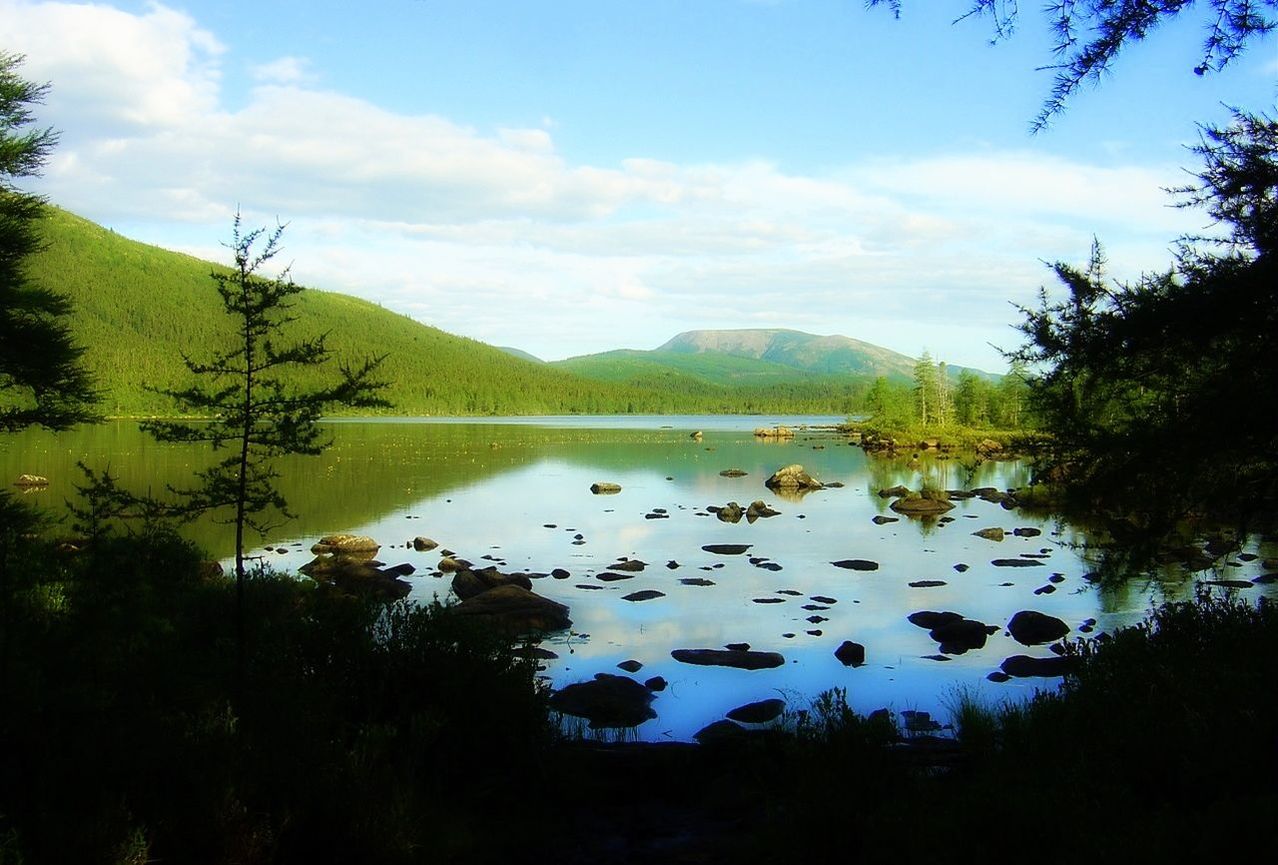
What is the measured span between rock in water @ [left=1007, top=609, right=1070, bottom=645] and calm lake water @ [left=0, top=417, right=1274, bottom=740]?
1.10ft

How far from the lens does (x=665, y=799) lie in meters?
9.80

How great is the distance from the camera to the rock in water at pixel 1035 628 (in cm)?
1922

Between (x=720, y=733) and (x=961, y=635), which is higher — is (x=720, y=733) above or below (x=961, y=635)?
above

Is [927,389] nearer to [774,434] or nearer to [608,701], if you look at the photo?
[774,434]

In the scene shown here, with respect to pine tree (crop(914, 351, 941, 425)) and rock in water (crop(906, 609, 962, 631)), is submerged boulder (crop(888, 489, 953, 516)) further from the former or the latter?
pine tree (crop(914, 351, 941, 425))

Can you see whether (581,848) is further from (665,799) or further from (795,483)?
(795,483)

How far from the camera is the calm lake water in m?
16.9

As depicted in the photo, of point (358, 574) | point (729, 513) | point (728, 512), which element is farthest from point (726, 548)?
point (358, 574)

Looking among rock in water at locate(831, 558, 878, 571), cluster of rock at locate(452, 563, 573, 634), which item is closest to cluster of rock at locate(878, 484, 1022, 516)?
rock in water at locate(831, 558, 878, 571)

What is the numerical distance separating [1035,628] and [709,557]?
12.6 meters

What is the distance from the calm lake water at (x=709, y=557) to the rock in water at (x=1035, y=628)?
1.10 ft

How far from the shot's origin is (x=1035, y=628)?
1953 centimetres

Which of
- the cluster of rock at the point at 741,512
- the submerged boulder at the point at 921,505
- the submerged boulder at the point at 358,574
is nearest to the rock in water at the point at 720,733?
the submerged boulder at the point at 358,574

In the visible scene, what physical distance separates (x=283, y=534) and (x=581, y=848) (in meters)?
28.7
